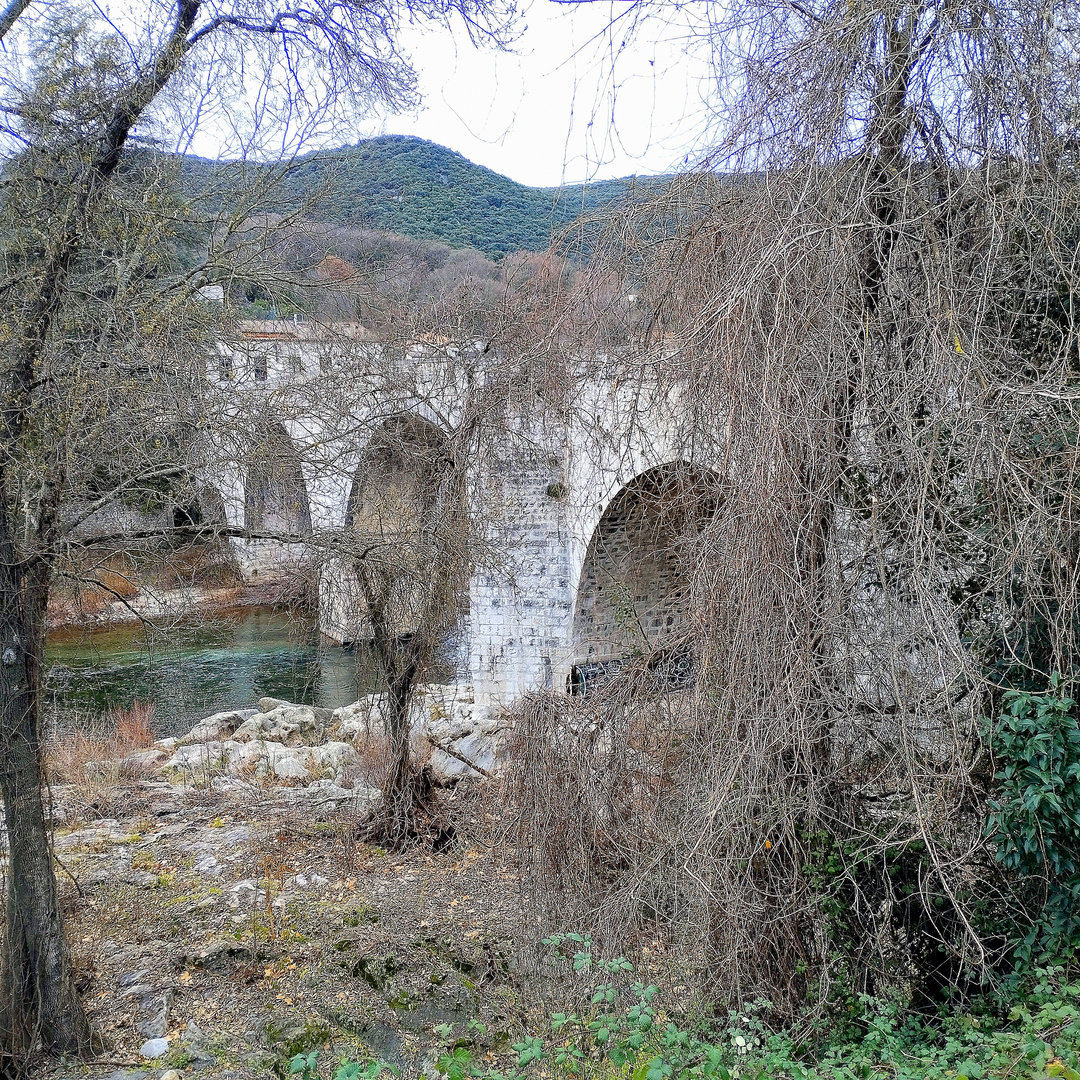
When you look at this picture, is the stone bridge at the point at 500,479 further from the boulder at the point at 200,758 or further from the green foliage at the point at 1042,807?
the boulder at the point at 200,758

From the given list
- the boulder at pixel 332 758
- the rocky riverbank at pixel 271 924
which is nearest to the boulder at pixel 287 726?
the boulder at pixel 332 758

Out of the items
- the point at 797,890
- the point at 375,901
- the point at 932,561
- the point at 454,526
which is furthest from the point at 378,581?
the point at 932,561

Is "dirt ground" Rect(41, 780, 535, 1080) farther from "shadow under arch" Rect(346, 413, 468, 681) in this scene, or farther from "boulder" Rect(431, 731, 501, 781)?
"shadow under arch" Rect(346, 413, 468, 681)

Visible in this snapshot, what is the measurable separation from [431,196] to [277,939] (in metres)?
16.1

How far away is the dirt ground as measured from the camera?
4.38 metres

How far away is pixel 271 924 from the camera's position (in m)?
5.32

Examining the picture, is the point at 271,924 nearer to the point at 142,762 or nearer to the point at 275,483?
the point at 275,483

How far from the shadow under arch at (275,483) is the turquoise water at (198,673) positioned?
4438 millimetres

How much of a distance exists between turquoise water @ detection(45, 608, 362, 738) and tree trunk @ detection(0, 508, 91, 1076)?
613cm

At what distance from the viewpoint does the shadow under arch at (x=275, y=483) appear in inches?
196

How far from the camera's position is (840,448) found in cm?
305

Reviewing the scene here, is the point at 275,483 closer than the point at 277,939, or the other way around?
the point at 277,939

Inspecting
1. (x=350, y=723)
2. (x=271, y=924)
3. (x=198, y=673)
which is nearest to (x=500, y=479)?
(x=350, y=723)

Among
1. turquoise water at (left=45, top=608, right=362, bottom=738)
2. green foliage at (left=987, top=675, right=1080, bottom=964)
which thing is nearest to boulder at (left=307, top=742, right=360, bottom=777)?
turquoise water at (left=45, top=608, right=362, bottom=738)
